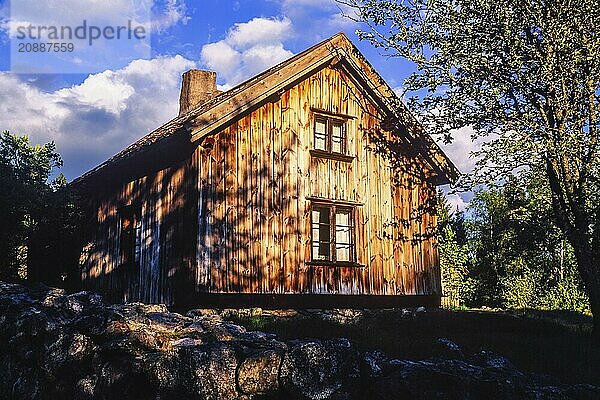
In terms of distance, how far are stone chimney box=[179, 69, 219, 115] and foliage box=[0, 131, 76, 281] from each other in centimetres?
561

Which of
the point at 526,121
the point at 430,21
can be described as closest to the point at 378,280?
the point at 526,121

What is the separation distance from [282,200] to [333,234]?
1879 mm

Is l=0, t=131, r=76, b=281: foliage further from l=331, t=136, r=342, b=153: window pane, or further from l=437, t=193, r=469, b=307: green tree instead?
l=437, t=193, r=469, b=307: green tree

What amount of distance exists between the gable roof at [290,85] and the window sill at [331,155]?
1.99 metres

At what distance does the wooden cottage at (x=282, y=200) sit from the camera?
15.7m

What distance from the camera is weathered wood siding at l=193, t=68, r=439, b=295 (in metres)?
15.7

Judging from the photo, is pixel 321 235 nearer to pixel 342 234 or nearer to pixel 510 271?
pixel 342 234

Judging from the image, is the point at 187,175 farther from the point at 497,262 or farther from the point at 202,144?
the point at 497,262

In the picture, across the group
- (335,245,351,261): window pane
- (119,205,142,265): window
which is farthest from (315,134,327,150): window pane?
(119,205,142,265): window

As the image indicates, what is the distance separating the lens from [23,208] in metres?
20.4

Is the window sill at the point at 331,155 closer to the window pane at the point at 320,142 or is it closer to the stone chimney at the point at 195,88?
the window pane at the point at 320,142

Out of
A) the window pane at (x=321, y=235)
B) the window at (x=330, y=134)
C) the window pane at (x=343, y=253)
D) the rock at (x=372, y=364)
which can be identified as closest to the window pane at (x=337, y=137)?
the window at (x=330, y=134)

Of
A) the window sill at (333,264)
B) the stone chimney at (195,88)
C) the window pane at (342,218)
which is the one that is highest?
the stone chimney at (195,88)

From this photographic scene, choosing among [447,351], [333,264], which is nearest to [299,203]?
[333,264]
